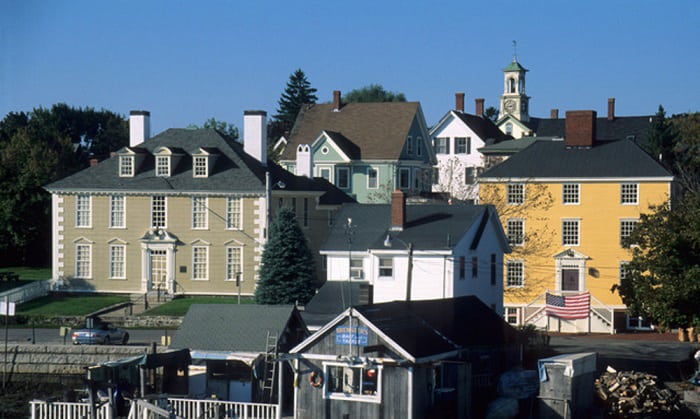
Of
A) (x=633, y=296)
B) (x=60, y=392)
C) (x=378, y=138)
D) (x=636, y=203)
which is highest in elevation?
(x=378, y=138)

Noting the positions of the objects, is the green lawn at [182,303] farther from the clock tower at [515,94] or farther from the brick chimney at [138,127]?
the clock tower at [515,94]

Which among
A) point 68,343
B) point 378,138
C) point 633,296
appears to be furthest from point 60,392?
point 378,138

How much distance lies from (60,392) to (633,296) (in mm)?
24026

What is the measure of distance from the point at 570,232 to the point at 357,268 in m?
16.3

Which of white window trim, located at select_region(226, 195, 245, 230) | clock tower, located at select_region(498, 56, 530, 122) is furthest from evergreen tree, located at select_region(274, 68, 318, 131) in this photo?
white window trim, located at select_region(226, 195, 245, 230)

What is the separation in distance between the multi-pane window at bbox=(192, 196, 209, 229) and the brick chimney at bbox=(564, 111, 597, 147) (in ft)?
69.4

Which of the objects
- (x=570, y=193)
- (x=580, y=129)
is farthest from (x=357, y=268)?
(x=580, y=129)

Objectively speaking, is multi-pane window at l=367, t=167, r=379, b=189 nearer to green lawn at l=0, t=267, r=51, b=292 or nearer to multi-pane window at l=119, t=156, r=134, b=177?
multi-pane window at l=119, t=156, r=134, b=177

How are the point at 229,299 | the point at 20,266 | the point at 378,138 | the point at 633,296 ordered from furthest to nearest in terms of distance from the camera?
1. the point at 20,266
2. the point at 378,138
3. the point at 229,299
4. the point at 633,296

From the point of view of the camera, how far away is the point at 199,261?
6172cm

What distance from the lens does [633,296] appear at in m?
45.8

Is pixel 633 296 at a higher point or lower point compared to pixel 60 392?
higher

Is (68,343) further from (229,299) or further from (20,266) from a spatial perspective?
(20,266)

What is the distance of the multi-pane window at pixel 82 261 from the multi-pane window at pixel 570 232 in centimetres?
2667
